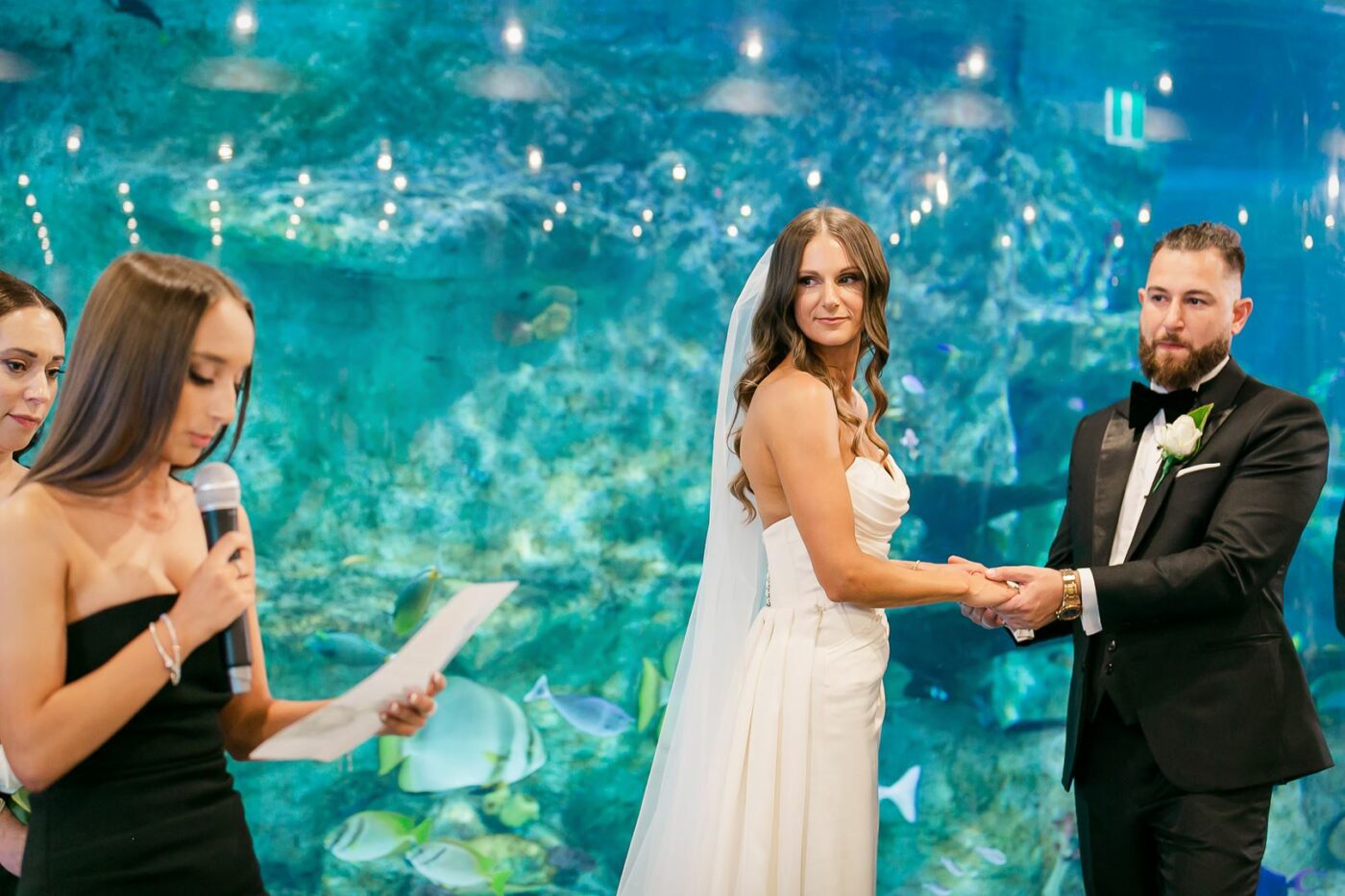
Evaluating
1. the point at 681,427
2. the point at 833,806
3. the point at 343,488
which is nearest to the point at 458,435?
the point at 343,488

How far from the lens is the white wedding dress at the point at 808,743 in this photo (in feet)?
9.03

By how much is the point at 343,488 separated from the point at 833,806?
2496mm

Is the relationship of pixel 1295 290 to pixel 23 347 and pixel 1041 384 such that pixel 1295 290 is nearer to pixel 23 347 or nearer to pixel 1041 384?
pixel 1041 384

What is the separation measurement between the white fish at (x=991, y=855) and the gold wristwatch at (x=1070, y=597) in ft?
6.72

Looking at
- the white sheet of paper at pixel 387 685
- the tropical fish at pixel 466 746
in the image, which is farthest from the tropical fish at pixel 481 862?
the white sheet of paper at pixel 387 685

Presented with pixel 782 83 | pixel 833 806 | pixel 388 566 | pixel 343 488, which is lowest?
pixel 833 806

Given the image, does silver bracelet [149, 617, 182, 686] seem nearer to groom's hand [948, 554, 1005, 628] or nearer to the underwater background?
groom's hand [948, 554, 1005, 628]

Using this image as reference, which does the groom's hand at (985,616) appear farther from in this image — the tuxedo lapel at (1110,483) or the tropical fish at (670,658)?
the tropical fish at (670,658)

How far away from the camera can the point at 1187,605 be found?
2955 mm

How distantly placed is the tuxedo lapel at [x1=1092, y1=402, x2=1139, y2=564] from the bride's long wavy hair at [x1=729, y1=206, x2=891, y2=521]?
714 millimetres

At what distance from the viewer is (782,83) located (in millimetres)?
4691

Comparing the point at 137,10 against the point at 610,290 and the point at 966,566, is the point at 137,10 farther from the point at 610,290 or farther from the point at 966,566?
the point at 966,566

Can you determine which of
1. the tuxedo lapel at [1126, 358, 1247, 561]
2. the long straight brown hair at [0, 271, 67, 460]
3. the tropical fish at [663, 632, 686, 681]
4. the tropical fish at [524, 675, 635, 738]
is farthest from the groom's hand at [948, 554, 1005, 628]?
the long straight brown hair at [0, 271, 67, 460]

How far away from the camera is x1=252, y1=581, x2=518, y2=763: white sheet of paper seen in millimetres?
1679
